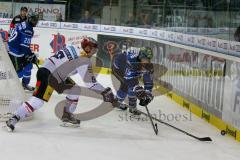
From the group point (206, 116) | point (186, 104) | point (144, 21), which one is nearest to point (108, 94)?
point (206, 116)

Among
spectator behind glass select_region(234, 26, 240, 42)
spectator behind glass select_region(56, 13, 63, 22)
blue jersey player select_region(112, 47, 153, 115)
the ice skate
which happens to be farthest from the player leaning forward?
spectator behind glass select_region(56, 13, 63, 22)

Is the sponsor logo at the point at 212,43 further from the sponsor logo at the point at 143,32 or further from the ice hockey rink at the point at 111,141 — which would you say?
the sponsor logo at the point at 143,32

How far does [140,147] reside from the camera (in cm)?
486

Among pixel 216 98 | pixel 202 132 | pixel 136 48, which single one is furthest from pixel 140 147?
pixel 136 48

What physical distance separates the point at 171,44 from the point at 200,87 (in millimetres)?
1677

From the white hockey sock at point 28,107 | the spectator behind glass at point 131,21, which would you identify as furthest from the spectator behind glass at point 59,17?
the white hockey sock at point 28,107

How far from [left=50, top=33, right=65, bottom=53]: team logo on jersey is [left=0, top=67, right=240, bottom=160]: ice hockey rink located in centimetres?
477

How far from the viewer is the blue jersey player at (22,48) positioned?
7398mm

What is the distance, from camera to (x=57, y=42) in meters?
11.1

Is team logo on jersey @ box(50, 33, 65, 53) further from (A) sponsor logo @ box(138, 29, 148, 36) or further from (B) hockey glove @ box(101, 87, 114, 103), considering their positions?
(B) hockey glove @ box(101, 87, 114, 103)

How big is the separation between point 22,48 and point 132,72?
75.4 inches

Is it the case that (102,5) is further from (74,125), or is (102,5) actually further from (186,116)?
(74,125)

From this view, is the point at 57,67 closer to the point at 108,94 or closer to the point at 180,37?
the point at 108,94

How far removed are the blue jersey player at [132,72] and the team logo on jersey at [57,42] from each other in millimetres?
4304
